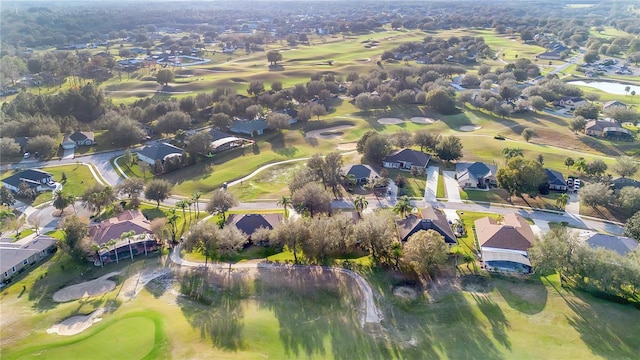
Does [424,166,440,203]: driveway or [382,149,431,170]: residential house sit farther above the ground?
[382,149,431,170]: residential house

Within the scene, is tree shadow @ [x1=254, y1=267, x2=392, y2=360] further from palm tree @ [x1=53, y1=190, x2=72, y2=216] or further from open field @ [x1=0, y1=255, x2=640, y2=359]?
palm tree @ [x1=53, y1=190, x2=72, y2=216]

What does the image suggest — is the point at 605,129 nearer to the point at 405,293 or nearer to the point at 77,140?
the point at 405,293

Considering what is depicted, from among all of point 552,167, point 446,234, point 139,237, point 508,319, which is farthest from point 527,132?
point 139,237

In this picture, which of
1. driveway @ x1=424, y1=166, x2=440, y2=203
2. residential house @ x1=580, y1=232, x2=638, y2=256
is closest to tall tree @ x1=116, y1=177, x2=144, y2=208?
driveway @ x1=424, y1=166, x2=440, y2=203

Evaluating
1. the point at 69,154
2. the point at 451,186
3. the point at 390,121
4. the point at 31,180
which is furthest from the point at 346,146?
the point at 31,180

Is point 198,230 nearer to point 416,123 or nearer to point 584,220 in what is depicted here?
point 584,220

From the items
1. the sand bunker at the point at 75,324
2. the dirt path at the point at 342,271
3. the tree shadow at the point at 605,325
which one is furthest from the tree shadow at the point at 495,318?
the sand bunker at the point at 75,324
